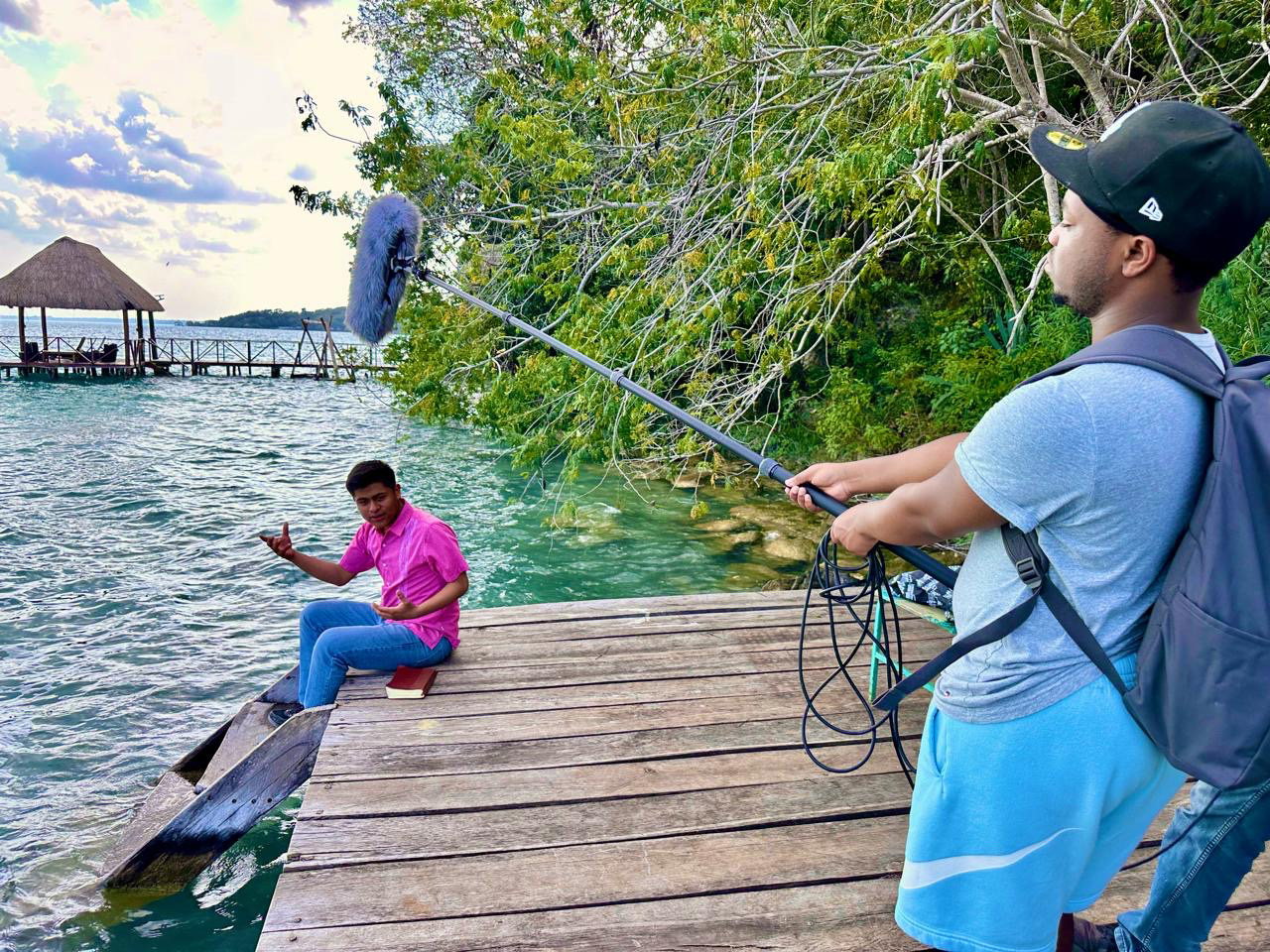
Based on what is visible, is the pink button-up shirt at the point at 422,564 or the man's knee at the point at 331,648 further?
the pink button-up shirt at the point at 422,564

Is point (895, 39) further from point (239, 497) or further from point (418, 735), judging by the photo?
point (239, 497)

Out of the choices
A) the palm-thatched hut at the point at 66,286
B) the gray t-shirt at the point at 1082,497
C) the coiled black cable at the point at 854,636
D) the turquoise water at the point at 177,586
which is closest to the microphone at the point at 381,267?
the coiled black cable at the point at 854,636

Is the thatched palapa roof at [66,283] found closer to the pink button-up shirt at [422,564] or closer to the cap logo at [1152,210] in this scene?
the pink button-up shirt at [422,564]

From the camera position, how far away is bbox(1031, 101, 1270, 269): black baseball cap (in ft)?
4.28

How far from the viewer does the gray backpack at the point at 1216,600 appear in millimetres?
1302

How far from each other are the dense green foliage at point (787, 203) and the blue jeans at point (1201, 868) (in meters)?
3.49

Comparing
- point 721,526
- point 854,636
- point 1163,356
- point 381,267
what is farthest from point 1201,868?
point 721,526

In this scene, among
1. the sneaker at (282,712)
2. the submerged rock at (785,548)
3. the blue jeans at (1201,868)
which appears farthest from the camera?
the submerged rock at (785,548)

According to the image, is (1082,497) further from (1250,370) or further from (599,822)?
(599,822)

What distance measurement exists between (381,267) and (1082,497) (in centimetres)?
371

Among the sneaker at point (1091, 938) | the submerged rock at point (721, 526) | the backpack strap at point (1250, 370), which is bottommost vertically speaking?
the submerged rock at point (721, 526)

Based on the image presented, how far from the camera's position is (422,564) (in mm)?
3584

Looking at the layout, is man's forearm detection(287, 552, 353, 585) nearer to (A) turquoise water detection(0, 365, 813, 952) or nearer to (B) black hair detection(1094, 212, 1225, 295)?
(A) turquoise water detection(0, 365, 813, 952)

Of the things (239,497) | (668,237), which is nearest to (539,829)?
(668,237)
